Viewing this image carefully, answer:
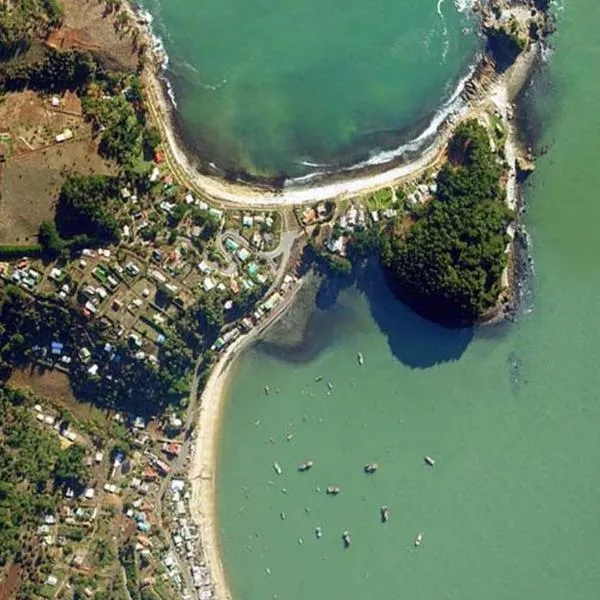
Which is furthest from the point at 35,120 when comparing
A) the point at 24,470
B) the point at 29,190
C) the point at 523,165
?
the point at 523,165

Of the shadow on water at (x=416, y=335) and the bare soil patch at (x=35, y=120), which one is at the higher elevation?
the bare soil patch at (x=35, y=120)

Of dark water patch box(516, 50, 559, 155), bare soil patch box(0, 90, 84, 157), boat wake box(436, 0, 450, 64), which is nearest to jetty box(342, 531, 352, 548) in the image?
dark water patch box(516, 50, 559, 155)

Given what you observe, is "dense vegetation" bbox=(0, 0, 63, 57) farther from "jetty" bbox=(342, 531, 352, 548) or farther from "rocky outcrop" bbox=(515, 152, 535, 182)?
"jetty" bbox=(342, 531, 352, 548)

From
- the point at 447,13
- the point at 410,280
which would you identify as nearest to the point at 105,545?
the point at 410,280

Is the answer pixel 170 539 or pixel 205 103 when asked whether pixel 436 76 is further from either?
pixel 170 539

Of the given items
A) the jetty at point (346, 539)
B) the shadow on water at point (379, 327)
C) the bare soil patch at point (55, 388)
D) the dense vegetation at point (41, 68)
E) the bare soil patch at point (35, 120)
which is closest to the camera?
the bare soil patch at point (35, 120)

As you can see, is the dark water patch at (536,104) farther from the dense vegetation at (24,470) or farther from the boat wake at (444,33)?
the dense vegetation at (24,470)

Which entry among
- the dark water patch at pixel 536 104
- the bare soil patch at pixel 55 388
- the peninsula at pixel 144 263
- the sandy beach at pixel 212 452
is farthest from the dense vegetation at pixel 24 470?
the dark water patch at pixel 536 104

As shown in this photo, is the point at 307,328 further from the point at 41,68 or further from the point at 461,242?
the point at 41,68
